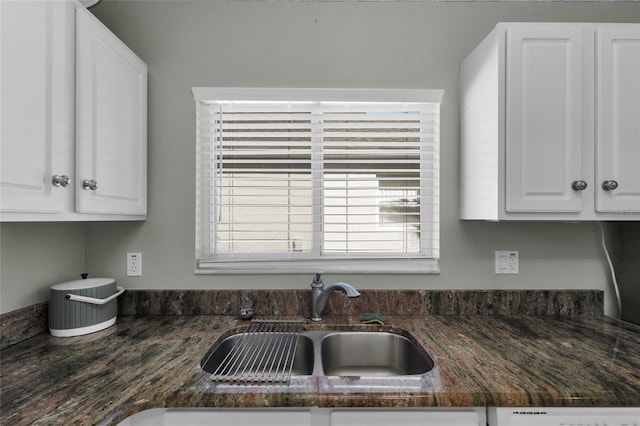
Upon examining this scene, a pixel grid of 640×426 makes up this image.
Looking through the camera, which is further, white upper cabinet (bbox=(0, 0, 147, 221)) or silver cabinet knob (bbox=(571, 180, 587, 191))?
silver cabinet knob (bbox=(571, 180, 587, 191))

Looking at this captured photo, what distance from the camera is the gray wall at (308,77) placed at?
1651 millimetres

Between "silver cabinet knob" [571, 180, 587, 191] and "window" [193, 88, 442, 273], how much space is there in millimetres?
575

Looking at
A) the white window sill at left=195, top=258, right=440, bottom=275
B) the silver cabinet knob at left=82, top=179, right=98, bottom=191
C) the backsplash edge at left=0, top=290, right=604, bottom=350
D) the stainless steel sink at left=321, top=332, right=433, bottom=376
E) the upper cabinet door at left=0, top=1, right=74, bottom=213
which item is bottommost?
the stainless steel sink at left=321, top=332, right=433, bottom=376

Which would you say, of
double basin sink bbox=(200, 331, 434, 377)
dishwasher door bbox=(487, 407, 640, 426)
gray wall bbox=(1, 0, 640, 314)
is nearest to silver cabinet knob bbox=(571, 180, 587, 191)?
gray wall bbox=(1, 0, 640, 314)

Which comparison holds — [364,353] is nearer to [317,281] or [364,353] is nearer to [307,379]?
[317,281]

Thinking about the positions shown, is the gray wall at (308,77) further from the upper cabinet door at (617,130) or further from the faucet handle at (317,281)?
the upper cabinet door at (617,130)

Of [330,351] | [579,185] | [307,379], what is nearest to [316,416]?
[307,379]

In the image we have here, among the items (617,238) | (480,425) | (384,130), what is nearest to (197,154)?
(384,130)

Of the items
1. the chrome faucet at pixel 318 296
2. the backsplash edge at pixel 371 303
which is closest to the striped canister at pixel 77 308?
the backsplash edge at pixel 371 303

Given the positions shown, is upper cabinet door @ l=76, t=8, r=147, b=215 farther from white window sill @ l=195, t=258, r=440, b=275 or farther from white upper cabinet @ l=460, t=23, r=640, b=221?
white upper cabinet @ l=460, t=23, r=640, b=221

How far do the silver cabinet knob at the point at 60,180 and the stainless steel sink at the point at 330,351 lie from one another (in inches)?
32.4

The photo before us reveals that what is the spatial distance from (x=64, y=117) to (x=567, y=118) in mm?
1912

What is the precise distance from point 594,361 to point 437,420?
0.63m

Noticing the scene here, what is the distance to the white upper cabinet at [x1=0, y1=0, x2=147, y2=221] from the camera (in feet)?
2.99
